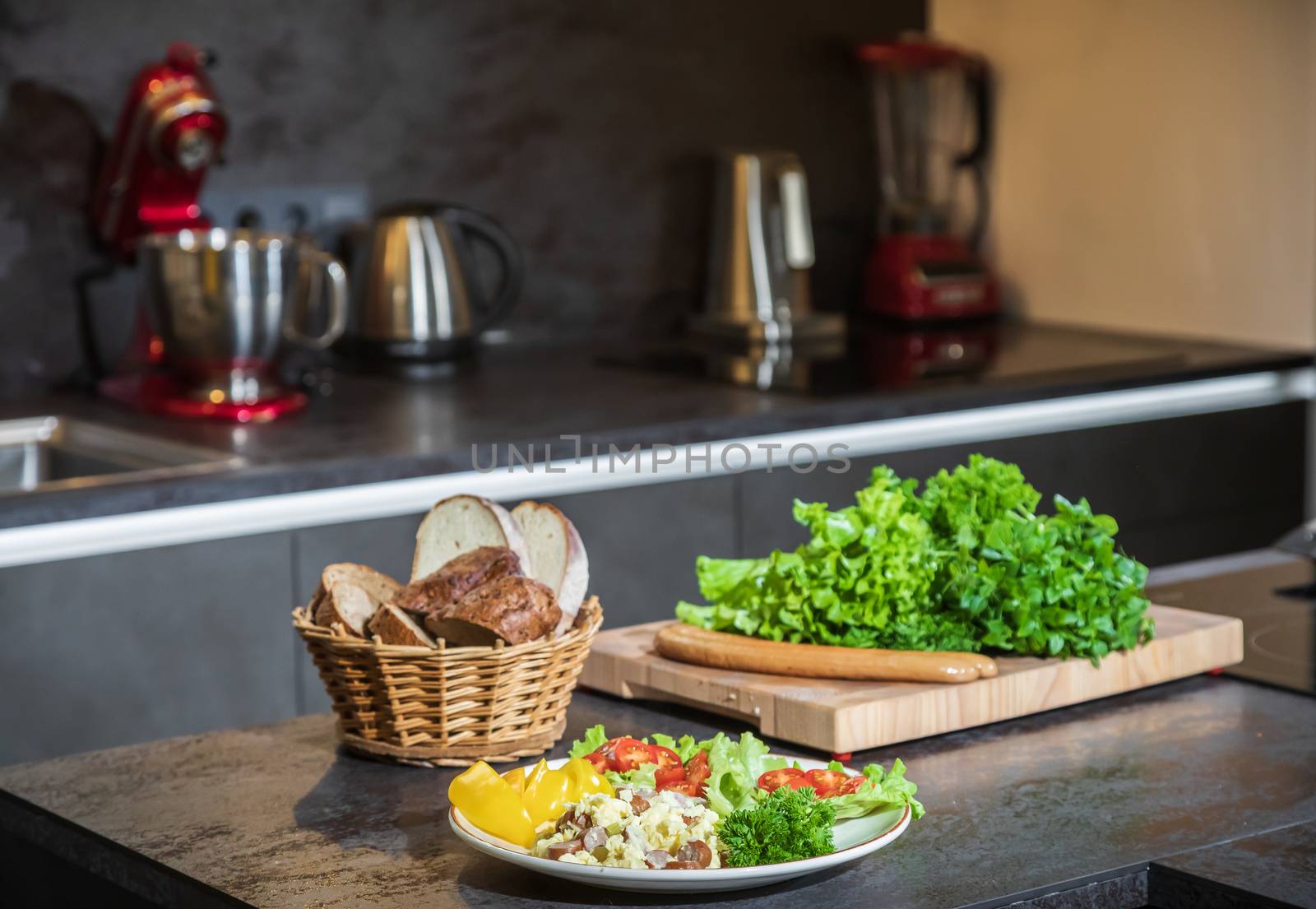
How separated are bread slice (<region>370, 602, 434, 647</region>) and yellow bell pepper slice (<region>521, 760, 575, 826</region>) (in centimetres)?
20

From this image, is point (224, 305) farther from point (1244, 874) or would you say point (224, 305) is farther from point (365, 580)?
point (1244, 874)

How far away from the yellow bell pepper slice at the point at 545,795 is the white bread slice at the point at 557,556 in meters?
0.22

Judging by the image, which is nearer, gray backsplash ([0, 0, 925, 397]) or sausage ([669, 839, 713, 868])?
sausage ([669, 839, 713, 868])

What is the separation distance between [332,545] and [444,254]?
2.43 feet

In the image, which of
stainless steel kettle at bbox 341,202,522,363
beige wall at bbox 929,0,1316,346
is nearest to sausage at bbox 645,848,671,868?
stainless steel kettle at bbox 341,202,522,363

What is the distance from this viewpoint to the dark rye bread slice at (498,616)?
1128 millimetres

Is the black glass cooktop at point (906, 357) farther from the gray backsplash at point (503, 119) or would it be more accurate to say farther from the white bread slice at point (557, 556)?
the white bread slice at point (557, 556)

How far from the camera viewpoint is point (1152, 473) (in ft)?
8.70

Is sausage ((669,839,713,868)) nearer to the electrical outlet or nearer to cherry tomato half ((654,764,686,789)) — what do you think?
cherry tomato half ((654,764,686,789))

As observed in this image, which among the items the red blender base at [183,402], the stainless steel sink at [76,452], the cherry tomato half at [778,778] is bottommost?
the cherry tomato half at [778,778]

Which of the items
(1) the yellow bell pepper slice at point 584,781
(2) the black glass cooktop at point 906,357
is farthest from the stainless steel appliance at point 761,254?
(1) the yellow bell pepper slice at point 584,781

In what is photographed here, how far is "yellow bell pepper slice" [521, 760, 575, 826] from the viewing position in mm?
954

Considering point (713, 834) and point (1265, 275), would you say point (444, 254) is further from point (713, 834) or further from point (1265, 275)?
point (713, 834)

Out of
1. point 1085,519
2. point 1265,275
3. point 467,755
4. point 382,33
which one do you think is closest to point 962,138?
point 1265,275
